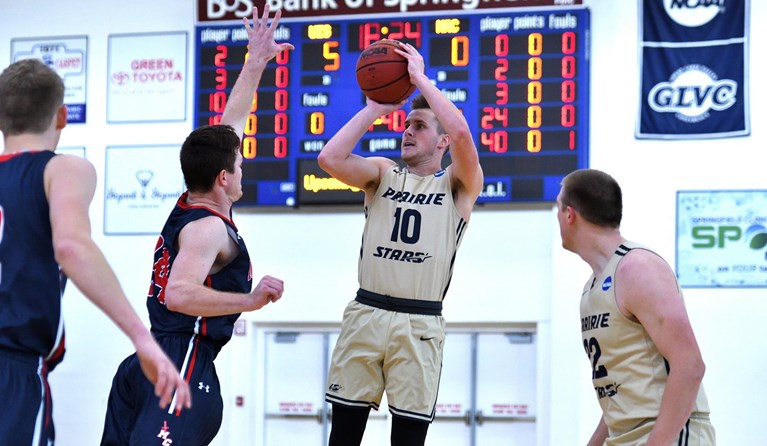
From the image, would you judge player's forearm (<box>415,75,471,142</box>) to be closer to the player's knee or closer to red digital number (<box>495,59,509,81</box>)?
the player's knee

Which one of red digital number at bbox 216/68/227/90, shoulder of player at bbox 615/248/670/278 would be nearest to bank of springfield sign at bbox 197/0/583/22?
red digital number at bbox 216/68/227/90

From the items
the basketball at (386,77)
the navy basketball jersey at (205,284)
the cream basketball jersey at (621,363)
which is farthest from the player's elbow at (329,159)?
the cream basketball jersey at (621,363)

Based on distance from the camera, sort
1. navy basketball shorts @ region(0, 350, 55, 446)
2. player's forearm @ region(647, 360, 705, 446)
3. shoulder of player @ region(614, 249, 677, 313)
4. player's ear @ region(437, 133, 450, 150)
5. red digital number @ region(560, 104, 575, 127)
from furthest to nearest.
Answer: red digital number @ region(560, 104, 575, 127) → player's ear @ region(437, 133, 450, 150) → shoulder of player @ region(614, 249, 677, 313) → player's forearm @ region(647, 360, 705, 446) → navy basketball shorts @ region(0, 350, 55, 446)

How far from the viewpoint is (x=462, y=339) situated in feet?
29.2

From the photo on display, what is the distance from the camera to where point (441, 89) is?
8383 mm

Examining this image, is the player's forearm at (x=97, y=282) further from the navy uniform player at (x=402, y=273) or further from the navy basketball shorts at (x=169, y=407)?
the navy uniform player at (x=402, y=273)

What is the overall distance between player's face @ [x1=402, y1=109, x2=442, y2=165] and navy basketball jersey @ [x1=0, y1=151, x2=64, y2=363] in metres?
2.40

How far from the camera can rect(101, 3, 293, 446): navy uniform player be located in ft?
12.9

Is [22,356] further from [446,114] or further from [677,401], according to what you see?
[446,114]

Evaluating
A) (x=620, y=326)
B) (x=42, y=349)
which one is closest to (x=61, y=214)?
(x=42, y=349)

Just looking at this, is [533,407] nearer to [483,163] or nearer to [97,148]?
[483,163]

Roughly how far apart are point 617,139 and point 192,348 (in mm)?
5409

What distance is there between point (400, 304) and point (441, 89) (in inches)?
154

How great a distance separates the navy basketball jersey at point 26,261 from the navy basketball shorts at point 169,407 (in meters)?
1.02
